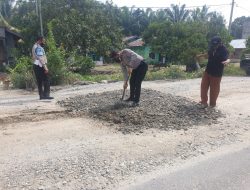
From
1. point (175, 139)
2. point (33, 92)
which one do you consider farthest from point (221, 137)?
point (33, 92)

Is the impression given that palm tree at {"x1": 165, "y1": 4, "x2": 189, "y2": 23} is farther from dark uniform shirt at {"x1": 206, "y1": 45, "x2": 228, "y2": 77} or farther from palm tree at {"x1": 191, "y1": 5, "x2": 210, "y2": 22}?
dark uniform shirt at {"x1": 206, "y1": 45, "x2": 228, "y2": 77}

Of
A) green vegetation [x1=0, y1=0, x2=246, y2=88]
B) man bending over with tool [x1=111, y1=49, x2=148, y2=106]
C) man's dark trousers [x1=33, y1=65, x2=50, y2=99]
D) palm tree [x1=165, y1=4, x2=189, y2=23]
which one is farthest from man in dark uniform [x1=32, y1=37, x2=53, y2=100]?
palm tree [x1=165, y1=4, x2=189, y2=23]

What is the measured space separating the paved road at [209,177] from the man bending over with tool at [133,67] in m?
2.89

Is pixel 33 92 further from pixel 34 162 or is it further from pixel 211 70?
pixel 34 162

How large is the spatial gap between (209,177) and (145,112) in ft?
8.63

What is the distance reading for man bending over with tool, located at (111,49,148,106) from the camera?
272 inches

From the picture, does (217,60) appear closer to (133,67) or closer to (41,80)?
(133,67)

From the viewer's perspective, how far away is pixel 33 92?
33.5 ft

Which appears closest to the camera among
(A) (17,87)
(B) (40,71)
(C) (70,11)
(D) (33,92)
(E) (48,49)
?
(B) (40,71)

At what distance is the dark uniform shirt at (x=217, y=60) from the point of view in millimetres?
7305

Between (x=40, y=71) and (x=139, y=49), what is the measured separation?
35.5 metres

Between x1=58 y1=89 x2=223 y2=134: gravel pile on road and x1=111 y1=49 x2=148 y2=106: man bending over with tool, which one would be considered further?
x1=111 y1=49 x2=148 y2=106: man bending over with tool

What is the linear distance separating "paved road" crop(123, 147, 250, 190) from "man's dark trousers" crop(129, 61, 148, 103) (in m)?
2.85

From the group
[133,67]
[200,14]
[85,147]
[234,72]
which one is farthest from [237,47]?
[85,147]
